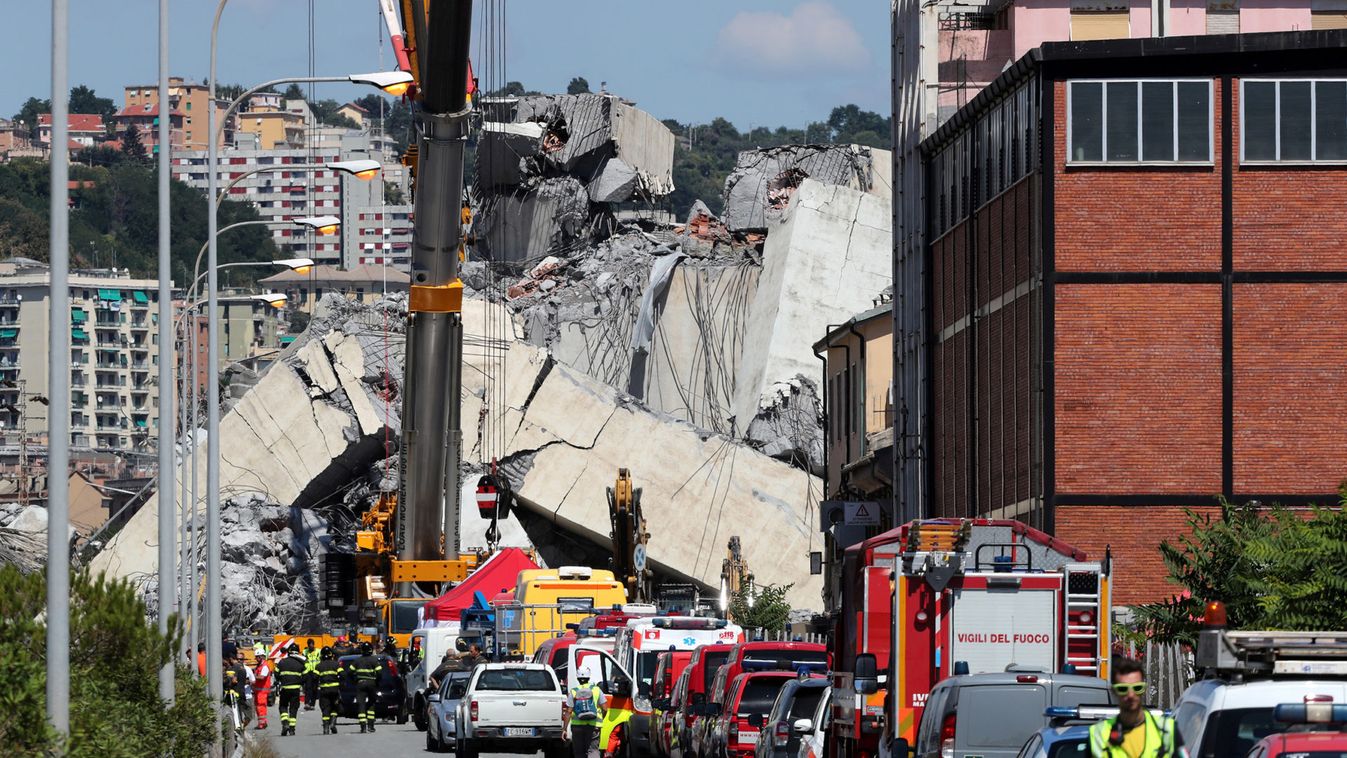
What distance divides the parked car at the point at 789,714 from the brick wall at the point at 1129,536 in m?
20.1

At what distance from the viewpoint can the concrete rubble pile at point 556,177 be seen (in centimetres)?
10056

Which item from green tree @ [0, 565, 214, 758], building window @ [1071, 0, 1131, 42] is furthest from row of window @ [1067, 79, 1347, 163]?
green tree @ [0, 565, 214, 758]

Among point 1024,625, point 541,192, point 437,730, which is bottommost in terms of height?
point 437,730

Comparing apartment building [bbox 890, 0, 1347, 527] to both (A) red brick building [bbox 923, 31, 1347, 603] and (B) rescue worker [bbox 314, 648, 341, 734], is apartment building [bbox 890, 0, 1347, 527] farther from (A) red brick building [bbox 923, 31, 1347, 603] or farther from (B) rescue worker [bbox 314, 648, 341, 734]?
(B) rescue worker [bbox 314, 648, 341, 734]

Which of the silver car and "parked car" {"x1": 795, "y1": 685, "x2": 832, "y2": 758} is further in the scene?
the silver car

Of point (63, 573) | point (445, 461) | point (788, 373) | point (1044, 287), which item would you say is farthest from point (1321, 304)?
point (788, 373)

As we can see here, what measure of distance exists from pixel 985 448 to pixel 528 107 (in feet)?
185

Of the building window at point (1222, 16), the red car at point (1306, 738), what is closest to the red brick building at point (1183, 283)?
the building window at point (1222, 16)

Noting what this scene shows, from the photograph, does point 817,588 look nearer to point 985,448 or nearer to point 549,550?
point 549,550

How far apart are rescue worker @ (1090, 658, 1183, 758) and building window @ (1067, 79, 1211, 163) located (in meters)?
31.6

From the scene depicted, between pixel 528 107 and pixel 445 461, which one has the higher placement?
pixel 528 107

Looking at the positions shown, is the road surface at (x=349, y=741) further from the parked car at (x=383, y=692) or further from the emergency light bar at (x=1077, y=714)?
the emergency light bar at (x=1077, y=714)

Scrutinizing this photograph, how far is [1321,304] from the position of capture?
42.5 metres

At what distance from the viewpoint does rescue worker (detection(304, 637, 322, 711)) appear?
48.5 m
